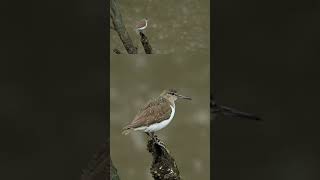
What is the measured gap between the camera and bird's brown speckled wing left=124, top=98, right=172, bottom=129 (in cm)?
265

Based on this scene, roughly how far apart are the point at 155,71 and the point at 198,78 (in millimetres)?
181

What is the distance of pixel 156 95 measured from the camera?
8.77 feet

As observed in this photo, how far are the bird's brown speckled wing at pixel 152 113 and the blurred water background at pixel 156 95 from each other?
2cm

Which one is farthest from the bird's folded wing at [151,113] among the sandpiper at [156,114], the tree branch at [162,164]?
the tree branch at [162,164]

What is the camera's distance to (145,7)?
2.67m

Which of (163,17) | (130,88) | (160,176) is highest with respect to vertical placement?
(163,17)

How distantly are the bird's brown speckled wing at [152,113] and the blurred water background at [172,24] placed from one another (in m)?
0.21

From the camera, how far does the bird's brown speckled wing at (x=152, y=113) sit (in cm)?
265

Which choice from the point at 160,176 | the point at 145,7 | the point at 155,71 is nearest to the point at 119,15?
the point at 145,7

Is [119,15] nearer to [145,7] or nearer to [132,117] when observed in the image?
[145,7]
